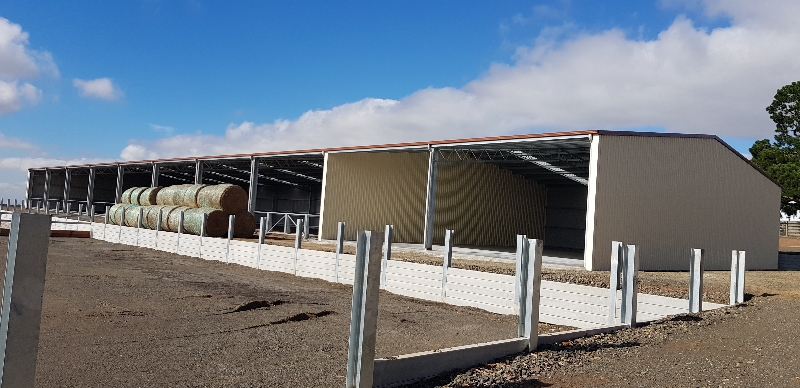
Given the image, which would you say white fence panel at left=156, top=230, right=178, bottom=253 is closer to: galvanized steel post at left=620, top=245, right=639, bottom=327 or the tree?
galvanized steel post at left=620, top=245, right=639, bottom=327

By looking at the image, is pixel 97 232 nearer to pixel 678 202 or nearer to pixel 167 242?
pixel 167 242

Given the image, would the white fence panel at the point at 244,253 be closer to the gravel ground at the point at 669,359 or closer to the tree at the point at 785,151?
the gravel ground at the point at 669,359

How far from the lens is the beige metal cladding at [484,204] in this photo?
2595cm

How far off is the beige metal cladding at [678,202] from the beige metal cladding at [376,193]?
1032cm

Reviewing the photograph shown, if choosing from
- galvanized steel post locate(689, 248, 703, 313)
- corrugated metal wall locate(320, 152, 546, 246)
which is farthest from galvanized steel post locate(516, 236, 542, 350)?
corrugated metal wall locate(320, 152, 546, 246)

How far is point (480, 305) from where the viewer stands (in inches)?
435

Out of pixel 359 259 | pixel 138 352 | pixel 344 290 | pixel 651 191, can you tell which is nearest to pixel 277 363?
pixel 138 352

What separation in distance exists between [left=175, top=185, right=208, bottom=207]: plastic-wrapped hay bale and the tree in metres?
30.9

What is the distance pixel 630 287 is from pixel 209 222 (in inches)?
655

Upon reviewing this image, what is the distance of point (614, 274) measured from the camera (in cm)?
863

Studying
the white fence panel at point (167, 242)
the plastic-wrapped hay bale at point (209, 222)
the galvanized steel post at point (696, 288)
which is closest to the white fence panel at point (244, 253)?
the white fence panel at point (167, 242)

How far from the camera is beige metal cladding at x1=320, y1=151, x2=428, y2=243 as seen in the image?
2431 cm

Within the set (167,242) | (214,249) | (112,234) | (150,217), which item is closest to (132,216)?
(150,217)

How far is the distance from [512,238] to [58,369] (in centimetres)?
2616
